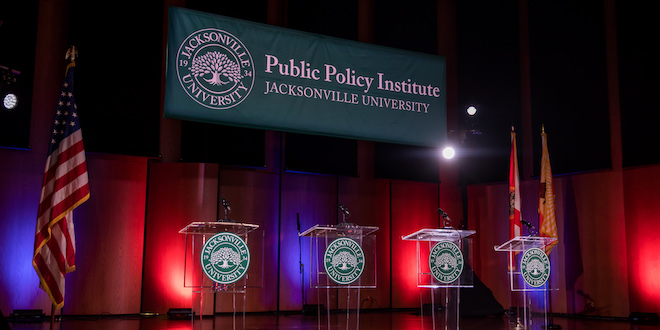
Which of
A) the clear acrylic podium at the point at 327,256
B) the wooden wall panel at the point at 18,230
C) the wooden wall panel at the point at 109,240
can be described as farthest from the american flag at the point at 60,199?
the wooden wall panel at the point at 109,240

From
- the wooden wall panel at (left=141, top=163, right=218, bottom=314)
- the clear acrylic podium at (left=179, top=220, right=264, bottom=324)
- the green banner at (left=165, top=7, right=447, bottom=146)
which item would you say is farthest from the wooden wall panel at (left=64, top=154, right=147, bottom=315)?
the clear acrylic podium at (left=179, top=220, right=264, bottom=324)

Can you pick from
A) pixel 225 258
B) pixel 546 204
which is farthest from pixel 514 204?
pixel 225 258

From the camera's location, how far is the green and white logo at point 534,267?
741 centimetres

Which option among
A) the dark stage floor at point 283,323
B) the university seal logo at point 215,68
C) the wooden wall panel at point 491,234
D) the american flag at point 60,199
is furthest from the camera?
the wooden wall panel at point 491,234

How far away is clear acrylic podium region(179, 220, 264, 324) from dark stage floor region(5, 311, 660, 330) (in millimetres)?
1118

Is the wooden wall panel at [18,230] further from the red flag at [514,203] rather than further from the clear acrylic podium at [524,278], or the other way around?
the red flag at [514,203]

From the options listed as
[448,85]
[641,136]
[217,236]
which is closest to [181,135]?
[217,236]

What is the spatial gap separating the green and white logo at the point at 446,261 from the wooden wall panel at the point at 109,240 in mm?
4920

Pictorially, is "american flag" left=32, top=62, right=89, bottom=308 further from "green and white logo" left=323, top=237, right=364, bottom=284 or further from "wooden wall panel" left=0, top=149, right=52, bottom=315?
"wooden wall panel" left=0, top=149, right=52, bottom=315

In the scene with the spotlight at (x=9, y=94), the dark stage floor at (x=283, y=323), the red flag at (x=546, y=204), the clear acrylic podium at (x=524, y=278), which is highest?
the spotlight at (x=9, y=94)

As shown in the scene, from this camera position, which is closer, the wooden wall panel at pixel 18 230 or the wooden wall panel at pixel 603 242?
the wooden wall panel at pixel 18 230

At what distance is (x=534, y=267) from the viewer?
24.6ft

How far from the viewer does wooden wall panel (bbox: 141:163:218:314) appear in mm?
9133

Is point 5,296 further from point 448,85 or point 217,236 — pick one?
point 448,85
